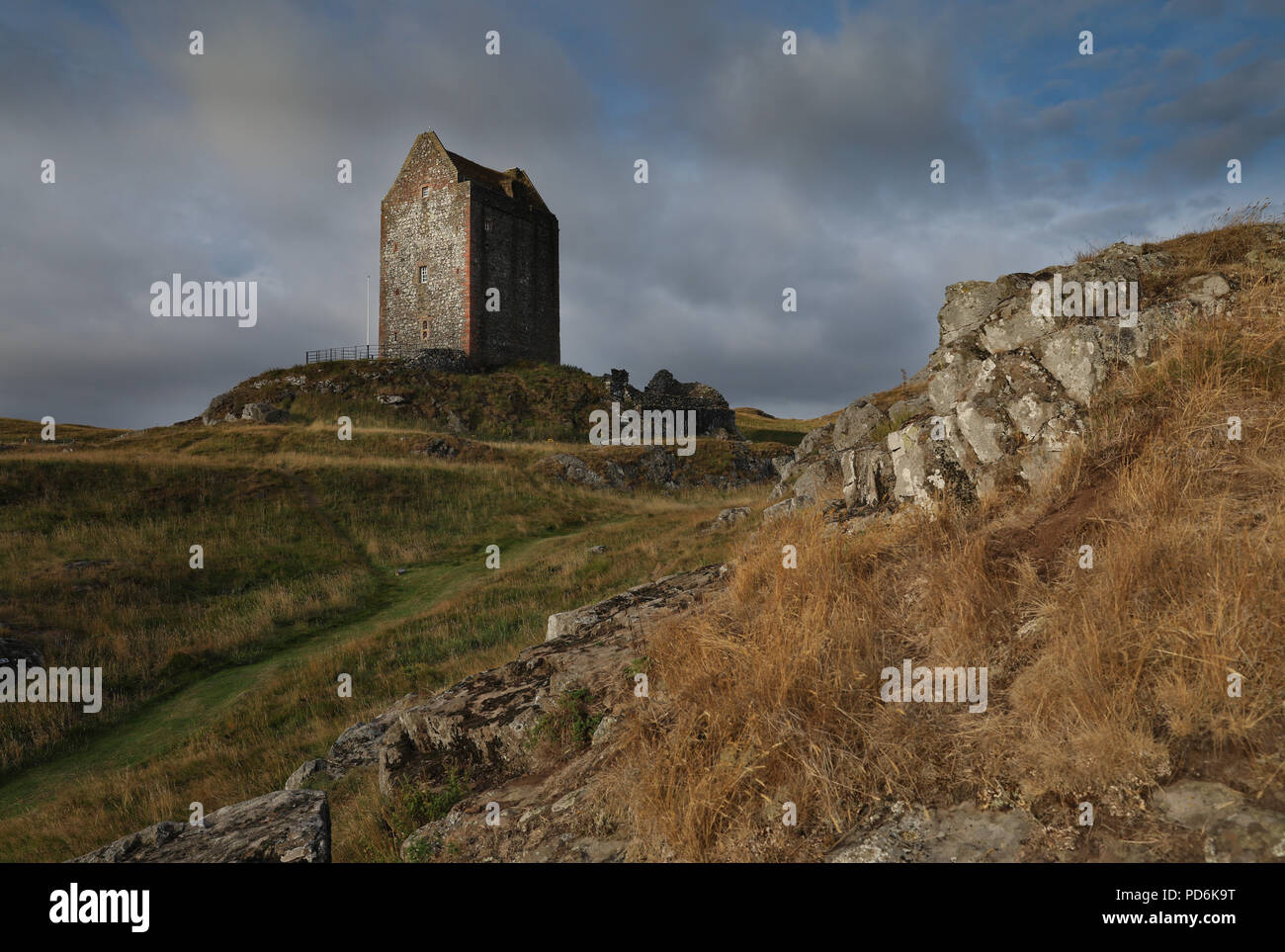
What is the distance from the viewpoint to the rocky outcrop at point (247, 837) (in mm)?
4945

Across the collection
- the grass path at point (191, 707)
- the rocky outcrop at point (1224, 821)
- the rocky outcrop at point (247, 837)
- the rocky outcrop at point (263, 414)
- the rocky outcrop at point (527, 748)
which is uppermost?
the rocky outcrop at point (263, 414)

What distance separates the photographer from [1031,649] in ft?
15.1

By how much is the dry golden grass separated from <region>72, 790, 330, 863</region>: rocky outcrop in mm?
2546

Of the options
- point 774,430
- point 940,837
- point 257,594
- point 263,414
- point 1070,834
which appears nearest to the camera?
point 1070,834

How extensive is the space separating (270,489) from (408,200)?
131 feet

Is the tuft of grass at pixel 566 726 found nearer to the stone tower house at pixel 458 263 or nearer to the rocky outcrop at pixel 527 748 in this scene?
the rocky outcrop at pixel 527 748

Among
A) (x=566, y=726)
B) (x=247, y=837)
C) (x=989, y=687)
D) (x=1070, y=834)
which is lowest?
(x=247, y=837)

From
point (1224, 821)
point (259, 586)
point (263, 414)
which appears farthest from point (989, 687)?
point (263, 414)

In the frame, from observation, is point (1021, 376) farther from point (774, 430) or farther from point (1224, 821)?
point (774, 430)

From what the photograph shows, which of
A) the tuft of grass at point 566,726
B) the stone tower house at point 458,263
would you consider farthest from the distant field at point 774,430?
the tuft of grass at point 566,726

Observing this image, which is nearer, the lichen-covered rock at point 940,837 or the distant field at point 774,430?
the lichen-covered rock at point 940,837

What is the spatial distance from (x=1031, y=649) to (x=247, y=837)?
6083 mm

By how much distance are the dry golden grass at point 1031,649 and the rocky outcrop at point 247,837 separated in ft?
8.35
